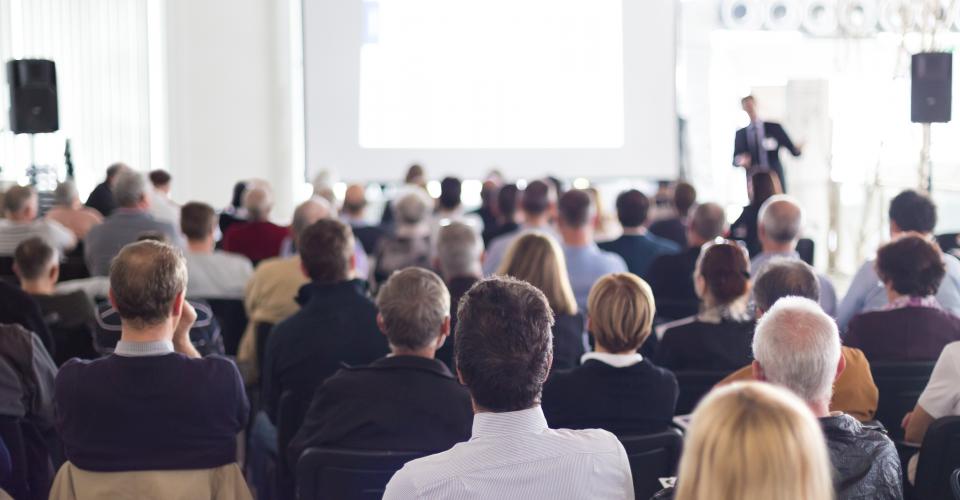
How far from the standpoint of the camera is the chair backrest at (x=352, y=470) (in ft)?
7.73

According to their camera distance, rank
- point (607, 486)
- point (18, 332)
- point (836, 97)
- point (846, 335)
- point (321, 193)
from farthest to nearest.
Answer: point (836, 97) → point (321, 193) → point (846, 335) → point (18, 332) → point (607, 486)

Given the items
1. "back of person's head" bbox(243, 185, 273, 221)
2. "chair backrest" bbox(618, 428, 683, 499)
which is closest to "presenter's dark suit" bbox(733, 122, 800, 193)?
"back of person's head" bbox(243, 185, 273, 221)

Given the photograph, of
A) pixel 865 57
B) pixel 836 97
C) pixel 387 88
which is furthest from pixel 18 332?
pixel 865 57

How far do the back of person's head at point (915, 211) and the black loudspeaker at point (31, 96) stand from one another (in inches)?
272

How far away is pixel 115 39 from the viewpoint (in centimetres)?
1034

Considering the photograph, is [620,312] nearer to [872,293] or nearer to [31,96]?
[872,293]

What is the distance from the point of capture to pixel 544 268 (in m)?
3.85

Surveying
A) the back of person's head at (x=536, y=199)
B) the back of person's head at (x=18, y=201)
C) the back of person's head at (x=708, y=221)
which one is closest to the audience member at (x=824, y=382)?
the back of person's head at (x=708, y=221)

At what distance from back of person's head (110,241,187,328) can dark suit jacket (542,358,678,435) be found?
1.00m

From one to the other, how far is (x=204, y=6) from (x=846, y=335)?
862 cm

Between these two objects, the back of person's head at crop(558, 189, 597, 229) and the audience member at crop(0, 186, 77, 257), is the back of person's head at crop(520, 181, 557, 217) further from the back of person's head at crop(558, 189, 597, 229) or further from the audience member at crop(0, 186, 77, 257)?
the audience member at crop(0, 186, 77, 257)

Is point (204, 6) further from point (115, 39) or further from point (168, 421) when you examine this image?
point (168, 421)

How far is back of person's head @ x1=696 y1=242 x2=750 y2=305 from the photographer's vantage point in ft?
11.5

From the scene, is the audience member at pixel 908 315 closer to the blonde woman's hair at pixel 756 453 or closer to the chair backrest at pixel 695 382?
the chair backrest at pixel 695 382
